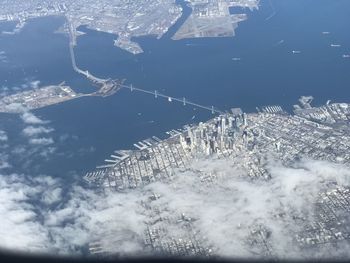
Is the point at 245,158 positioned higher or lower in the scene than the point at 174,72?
lower

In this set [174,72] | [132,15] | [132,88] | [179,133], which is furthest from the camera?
[132,15]

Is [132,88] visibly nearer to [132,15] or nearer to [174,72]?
[174,72]

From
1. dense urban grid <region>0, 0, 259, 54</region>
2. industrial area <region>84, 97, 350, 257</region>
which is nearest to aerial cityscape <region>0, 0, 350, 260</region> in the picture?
industrial area <region>84, 97, 350, 257</region>

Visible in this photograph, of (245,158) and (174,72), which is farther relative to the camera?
(174,72)

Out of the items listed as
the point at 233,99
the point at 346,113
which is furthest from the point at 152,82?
the point at 346,113

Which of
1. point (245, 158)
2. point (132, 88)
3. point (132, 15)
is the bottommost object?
point (245, 158)

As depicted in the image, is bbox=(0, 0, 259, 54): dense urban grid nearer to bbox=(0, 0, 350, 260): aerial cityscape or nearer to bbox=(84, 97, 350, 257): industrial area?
bbox=(0, 0, 350, 260): aerial cityscape

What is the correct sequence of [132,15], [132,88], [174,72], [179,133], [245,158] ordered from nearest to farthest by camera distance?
[245,158] < [179,133] < [132,88] < [174,72] < [132,15]

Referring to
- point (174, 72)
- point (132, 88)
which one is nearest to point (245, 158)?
point (132, 88)
